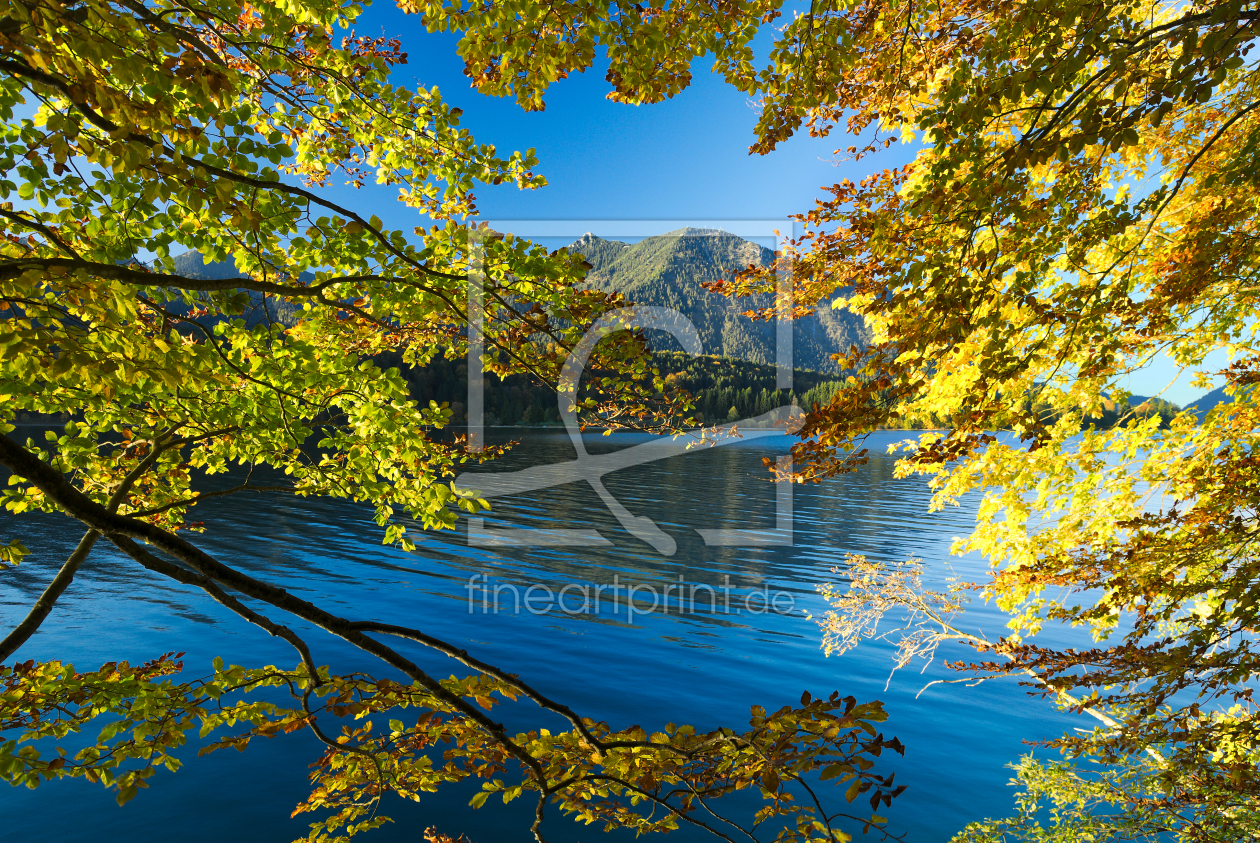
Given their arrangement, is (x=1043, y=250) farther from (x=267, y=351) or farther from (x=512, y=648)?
(x=512, y=648)

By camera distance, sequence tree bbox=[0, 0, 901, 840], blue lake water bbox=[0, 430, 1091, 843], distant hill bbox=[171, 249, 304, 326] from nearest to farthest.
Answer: tree bbox=[0, 0, 901, 840], distant hill bbox=[171, 249, 304, 326], blue lake water bbox=[0, 430, 1091, 843]

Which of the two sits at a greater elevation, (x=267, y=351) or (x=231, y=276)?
(x=231, y=276)

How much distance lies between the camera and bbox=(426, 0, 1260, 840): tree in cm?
309

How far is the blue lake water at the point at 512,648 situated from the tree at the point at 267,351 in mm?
4564

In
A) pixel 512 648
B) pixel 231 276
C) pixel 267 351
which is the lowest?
pixel 512 648

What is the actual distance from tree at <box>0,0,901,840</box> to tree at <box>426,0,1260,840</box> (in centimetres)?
152

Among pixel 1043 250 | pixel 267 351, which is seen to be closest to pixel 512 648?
pixel 267 351

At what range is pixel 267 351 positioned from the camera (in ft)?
14.7

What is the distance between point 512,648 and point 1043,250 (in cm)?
1272

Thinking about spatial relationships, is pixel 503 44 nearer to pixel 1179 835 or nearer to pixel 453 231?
pixel 453 231

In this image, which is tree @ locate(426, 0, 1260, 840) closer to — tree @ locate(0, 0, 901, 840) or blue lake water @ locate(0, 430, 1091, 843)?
tree @ locate(0, 0, 901, 840)

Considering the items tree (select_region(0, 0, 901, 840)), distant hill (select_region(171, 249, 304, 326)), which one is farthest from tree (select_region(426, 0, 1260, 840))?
distant hill (select_region(171, 249, 304, 326))

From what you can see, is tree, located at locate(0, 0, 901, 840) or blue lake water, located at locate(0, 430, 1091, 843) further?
blue lake water, located at locate(0, 430, 1091, 843)

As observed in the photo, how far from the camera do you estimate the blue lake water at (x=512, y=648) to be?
25.9ft
